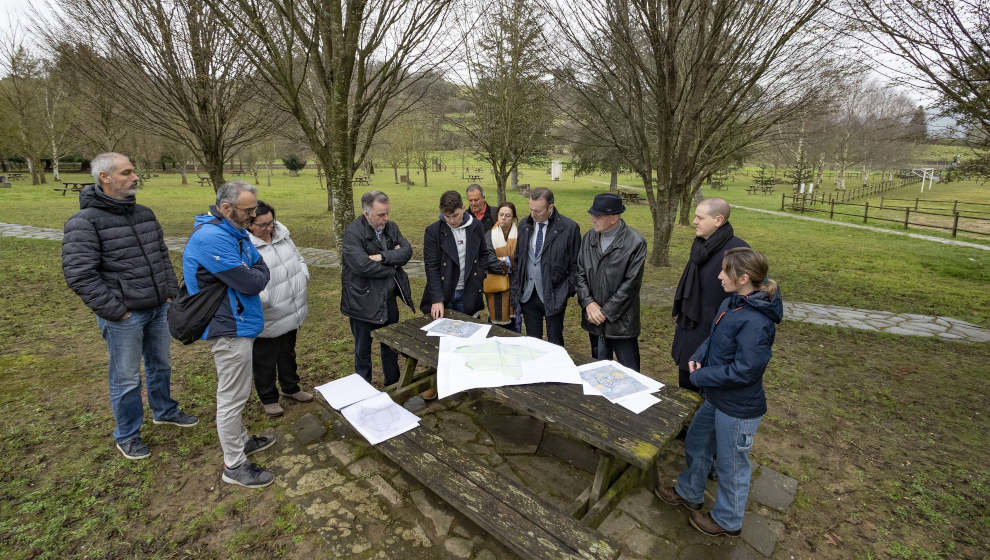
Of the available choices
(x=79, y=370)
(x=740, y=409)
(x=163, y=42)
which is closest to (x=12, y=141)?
(x=163, y=42)

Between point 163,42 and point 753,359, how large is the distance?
11.1 meters

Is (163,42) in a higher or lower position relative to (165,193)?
higher

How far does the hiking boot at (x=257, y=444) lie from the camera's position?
3.35m

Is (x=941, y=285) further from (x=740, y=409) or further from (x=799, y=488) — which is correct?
(x=740, y=409)

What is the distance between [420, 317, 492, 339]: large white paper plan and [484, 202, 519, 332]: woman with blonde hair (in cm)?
86

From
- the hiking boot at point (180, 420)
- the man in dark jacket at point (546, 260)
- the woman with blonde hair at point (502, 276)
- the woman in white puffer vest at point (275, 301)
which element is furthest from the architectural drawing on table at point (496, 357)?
the hiking boot at point (180, 420)

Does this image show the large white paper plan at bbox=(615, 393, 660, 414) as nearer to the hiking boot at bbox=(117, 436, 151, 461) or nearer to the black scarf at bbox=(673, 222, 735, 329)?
the black scarf at bbox=(673, 222, 735, 329)

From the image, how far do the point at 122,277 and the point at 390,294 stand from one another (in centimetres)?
193

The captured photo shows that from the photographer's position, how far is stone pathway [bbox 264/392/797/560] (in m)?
2.59

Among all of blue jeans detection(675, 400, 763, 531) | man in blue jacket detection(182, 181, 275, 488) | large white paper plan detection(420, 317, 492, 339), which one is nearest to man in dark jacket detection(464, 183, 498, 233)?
large white paper plan detection(420, 317, 492, 339)

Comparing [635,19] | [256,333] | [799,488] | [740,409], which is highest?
[635,19]

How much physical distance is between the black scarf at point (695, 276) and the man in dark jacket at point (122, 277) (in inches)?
147

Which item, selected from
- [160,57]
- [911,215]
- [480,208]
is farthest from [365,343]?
[911,215]

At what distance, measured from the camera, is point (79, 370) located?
473 cm
